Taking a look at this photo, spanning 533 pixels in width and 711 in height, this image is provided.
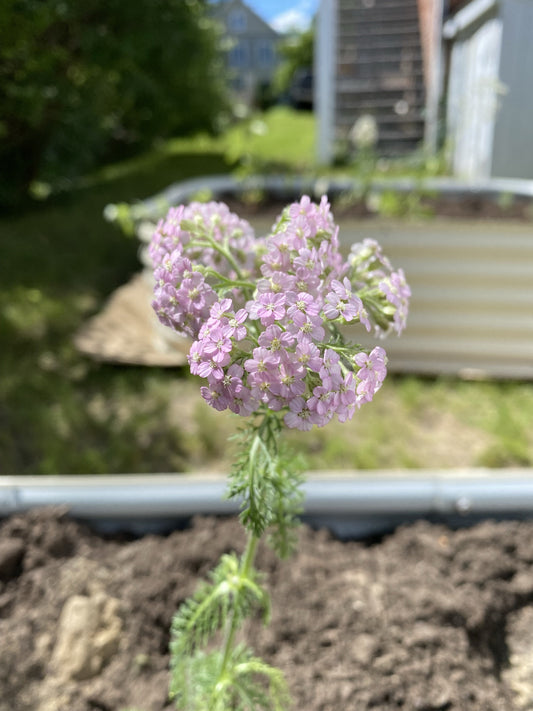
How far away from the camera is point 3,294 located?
3.43 meters

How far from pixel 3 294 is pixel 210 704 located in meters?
2.99

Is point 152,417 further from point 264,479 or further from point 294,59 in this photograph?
point 294,59

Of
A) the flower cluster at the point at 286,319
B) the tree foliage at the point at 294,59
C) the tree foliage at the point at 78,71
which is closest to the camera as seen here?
the flower cluster at the point at 286,319

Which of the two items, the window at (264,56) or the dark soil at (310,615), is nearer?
the dark soil at (310,615)

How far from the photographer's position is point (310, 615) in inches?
46.1

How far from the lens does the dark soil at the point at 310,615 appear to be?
41.8 inches

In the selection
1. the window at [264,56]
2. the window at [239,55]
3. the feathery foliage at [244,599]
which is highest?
the window at [239,55]

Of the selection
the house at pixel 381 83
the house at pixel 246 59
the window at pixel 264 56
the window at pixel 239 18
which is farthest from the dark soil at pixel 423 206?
the window at pixel 264 56

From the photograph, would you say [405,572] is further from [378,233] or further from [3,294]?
[3,294]

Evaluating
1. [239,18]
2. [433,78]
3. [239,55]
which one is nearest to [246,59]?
[239,55]

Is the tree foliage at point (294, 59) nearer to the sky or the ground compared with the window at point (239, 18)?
nearer to the sky

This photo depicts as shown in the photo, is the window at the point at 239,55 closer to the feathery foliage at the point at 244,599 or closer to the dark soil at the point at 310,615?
the dark soil at the point at 310,615

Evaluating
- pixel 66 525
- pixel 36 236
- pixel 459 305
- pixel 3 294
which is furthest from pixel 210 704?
pixel 36 236

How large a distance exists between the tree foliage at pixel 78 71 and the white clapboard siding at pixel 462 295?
8.27ft
